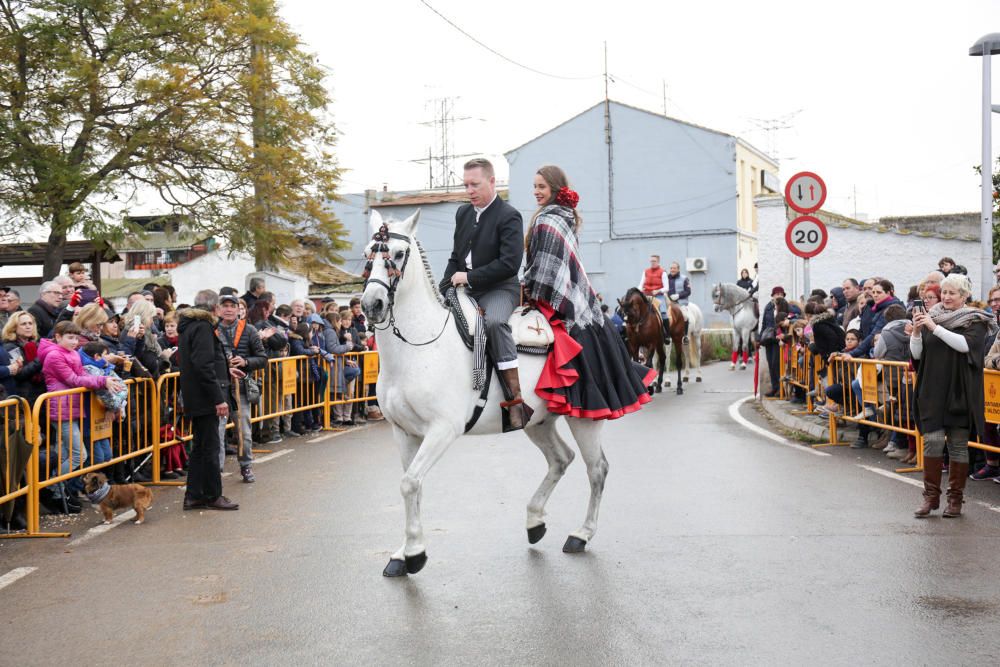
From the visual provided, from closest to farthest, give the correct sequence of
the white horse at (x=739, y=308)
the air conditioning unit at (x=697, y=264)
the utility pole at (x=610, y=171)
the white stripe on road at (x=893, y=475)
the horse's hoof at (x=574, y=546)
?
the horse's hoof at (x=574, y=546) → the white stripe on road at (x=893, y=475) → the white horse at (x=739, y=308) → the air conditioning unit at (x=697, y=264) → the utility pole at (x=610, y=171)

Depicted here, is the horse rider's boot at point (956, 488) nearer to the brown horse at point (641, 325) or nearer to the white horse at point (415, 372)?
the white horse at point (415, 372)

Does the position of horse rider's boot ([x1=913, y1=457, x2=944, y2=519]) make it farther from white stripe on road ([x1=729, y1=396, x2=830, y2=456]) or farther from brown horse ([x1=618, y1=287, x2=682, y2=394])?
brown horse ([x1=618, y1=287, x2=682, y2=394])

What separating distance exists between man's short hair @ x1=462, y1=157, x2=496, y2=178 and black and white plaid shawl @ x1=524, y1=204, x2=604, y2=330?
1.65 feet

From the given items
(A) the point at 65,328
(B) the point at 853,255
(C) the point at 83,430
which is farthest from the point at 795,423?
(B) the point at 853,255

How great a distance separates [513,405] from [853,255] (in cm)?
2442

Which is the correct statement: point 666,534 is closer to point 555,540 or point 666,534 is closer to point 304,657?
point 555,540

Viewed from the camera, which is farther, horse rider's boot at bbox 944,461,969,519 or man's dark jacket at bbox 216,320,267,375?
man's dark jacket at bbox 216,320,267,375

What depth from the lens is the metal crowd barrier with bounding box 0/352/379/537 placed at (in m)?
8.48

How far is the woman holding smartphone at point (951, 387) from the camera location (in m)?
8.39

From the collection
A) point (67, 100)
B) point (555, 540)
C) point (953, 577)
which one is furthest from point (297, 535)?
point (67, 100)

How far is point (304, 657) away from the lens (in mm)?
5164

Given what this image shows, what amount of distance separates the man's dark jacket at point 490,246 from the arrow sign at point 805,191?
8.97m

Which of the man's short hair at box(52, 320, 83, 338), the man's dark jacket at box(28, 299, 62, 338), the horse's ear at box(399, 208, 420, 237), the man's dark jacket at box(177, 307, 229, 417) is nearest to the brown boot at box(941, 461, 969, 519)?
the horse's ear at box(399, 208, 420, 237)

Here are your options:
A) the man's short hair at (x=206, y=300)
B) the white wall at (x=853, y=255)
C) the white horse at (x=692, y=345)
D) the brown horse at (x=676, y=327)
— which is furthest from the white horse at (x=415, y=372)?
the white wall at (x=853, y=255)
